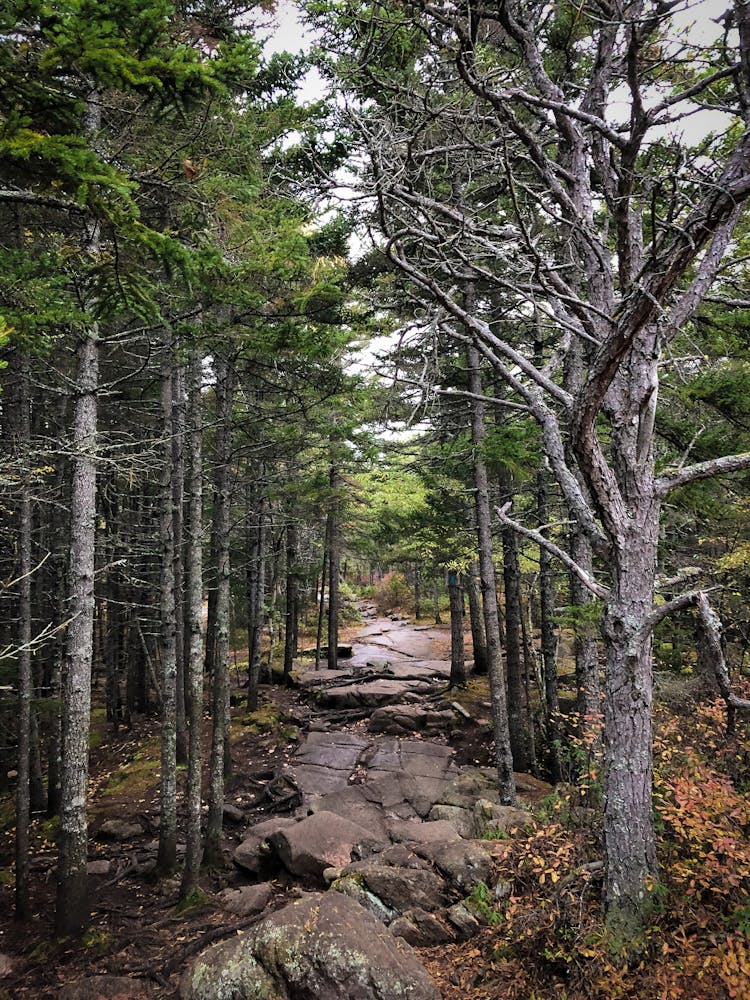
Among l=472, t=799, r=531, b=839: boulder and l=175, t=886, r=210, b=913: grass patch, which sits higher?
l=472, t=799, r=531, b=839: boulder

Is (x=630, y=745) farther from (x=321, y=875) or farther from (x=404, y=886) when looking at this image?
(x=321, y=875)

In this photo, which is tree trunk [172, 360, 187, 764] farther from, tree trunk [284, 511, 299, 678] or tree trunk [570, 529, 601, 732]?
tree trunk [570, 529, 601, 732]

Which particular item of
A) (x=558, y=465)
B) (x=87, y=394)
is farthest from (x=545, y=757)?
(x=87, y=394)

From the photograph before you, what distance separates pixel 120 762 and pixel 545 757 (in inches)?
501

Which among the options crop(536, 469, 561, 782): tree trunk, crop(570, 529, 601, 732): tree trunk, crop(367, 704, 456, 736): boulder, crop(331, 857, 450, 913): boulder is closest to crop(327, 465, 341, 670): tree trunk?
crop(367, 704, 456, 736): boulder

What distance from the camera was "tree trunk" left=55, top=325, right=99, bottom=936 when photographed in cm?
725

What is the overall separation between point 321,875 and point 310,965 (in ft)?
13.1

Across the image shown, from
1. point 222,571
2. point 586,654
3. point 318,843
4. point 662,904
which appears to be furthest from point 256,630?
point 662,904

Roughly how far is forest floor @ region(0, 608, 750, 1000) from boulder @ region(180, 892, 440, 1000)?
32.0 inches

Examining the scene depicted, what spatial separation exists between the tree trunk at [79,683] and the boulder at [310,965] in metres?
A: 3.79

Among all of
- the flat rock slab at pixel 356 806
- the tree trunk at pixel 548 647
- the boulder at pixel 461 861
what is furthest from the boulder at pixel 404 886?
the tree trunk at pixel 548 647

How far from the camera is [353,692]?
18125mm

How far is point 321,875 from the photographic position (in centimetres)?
796

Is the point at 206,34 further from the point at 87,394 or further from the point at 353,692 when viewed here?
the point at 353,692
